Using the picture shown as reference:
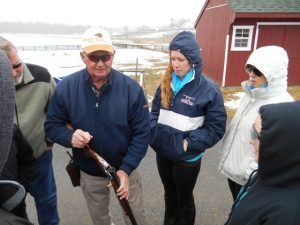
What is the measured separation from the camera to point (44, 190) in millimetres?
2736

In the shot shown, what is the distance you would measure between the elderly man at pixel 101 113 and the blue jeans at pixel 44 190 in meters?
0.48

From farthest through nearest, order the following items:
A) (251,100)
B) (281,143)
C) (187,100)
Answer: (187,100) → (251,100) → (281,143)

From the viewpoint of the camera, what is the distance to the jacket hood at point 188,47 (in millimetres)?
2400

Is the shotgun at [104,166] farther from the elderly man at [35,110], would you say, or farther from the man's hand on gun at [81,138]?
the elderly man at [35,110]

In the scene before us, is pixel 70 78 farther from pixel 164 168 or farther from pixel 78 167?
pixel 164 168

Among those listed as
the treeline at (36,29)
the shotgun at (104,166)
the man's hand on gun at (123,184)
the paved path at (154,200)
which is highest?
the shotgun at (104,166)

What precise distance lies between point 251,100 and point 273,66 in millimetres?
325

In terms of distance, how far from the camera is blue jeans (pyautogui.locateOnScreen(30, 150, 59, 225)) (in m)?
2.63

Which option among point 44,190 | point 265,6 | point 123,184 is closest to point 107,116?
point 123,184

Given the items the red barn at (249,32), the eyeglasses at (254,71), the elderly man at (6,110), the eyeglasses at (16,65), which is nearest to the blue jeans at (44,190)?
the eyeglasses at (16,65)

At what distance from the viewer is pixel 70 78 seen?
2.27m

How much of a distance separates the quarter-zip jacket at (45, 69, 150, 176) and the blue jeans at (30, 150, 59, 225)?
52cm

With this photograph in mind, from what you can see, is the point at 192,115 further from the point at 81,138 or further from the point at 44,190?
the point at 44,190

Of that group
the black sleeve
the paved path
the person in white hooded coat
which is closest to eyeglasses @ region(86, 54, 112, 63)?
the black sleeve
